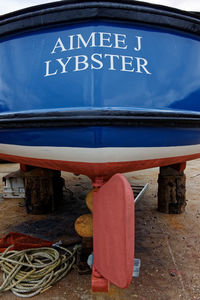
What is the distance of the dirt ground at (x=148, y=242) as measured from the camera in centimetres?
173

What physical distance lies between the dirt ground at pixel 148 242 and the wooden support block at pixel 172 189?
12cm

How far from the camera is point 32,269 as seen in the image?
1.98m

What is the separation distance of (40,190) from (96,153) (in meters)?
1.96

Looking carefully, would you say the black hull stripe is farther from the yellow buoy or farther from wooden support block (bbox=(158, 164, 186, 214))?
wooden support block (bbox=(158, 164, 186, 214))

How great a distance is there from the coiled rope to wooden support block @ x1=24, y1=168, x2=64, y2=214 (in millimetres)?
1085

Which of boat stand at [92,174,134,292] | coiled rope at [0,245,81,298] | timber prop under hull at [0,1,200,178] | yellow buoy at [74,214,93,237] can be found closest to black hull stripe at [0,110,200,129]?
timber prop under hull at [0,1,200,178]

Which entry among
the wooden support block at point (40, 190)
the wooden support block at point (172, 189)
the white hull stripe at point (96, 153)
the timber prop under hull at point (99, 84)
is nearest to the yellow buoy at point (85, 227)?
the timber prop under hull at point (99, 84)

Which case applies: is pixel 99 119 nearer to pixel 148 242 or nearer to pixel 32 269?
pixel 32 269

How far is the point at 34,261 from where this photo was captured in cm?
207

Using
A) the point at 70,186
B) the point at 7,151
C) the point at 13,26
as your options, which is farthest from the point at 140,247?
the point at 70,186

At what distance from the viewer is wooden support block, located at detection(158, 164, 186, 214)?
3.15 metres

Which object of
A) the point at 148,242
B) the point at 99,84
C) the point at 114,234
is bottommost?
the point at 148,242

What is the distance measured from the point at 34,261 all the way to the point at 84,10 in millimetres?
1981

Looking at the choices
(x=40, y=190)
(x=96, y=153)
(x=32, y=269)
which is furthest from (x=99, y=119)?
(x=40, y=190)
